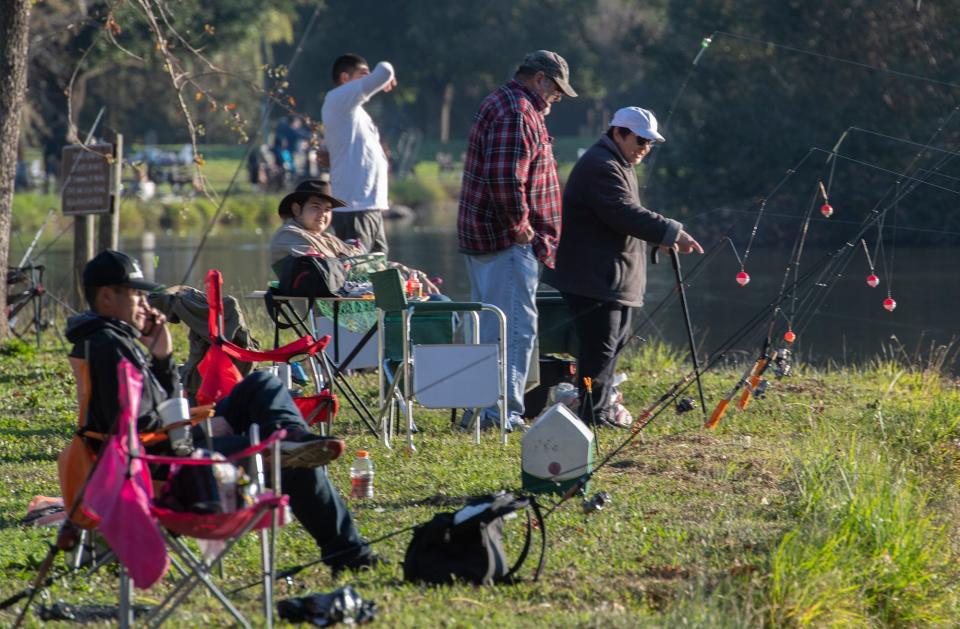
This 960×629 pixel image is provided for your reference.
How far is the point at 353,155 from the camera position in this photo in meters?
8.87

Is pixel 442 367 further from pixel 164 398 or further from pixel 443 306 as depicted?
pixel 164 398

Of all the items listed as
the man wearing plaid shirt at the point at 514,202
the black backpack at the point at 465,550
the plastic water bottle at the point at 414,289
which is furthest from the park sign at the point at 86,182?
the black backpack at the point at 465,550

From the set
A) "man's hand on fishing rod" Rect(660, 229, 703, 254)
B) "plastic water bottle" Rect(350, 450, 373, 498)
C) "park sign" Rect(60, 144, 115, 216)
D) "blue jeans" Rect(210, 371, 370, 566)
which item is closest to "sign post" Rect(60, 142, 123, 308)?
"park sign" Rect(60, 144, 115, 216)

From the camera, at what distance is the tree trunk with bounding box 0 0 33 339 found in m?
10.5

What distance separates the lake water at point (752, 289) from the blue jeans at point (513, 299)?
3.45 meters

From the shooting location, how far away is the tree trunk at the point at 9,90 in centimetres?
1048

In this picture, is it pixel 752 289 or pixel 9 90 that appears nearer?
pixel 9 90

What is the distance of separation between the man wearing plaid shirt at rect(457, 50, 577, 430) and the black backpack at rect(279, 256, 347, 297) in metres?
0.68

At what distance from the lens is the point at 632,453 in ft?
22.4

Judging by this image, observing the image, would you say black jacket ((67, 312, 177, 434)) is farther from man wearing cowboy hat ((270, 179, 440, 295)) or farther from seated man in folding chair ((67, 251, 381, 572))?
man wearing cowboy hat ((270, 179, 440, 295))

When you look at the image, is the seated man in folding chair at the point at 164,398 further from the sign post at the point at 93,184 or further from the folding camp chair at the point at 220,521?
the sign post at the point at 93,184

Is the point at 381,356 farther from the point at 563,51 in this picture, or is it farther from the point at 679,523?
the point at 563,51

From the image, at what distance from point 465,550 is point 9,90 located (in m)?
6.97

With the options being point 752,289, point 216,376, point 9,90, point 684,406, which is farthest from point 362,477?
point 752,289
